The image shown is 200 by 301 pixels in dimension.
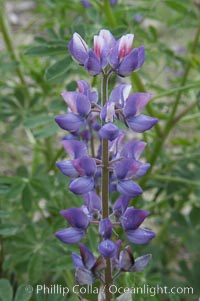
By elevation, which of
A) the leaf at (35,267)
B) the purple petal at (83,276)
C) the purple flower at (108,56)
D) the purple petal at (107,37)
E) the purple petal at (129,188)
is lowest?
the leaf at (35,267)

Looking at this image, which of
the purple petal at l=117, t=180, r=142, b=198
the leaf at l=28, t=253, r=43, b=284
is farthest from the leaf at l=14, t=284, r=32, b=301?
the purple petal at l=117, t=180, r=142, b=198

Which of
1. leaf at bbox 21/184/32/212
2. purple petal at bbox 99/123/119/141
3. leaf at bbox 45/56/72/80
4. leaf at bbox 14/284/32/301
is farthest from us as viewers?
leaf at bbox 21/184/32/212

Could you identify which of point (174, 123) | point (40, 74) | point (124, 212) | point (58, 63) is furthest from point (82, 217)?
point (40, 74)

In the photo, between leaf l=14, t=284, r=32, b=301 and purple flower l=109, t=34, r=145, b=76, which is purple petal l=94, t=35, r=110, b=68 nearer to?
purple flower l=109, t=34, r=145, b=76

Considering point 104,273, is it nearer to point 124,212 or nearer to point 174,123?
point 124,212

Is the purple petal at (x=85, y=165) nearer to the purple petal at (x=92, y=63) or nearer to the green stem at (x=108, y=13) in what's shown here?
the purple petal at (x=92, y=63)

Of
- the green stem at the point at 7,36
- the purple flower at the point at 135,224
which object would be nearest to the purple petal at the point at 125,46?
the purple flower at the point at 135,224

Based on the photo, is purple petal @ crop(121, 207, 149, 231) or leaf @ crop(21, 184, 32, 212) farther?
leaf @ crop(21, 184, 32, 212)
